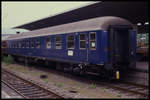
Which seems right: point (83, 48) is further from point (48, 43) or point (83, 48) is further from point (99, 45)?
point (48, 43)

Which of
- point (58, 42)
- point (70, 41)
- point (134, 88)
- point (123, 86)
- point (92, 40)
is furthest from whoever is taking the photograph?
point (58, 42)

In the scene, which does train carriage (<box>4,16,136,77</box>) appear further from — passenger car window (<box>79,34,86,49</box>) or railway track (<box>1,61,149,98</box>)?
railway track (<box>1,61,149,98</box>)

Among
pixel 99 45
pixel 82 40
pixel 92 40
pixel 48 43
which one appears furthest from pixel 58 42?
pixel 99 45

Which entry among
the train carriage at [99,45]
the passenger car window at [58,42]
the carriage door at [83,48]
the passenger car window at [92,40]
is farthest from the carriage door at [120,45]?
the passenger car window at [58,42]

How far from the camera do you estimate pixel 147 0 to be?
44.5 ft

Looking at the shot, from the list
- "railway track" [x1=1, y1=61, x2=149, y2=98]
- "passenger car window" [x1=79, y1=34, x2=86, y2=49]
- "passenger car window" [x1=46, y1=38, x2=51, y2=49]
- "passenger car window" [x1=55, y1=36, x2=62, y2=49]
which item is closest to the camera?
"railway track" [x1=1, y1=61, x2=149, y2=98]

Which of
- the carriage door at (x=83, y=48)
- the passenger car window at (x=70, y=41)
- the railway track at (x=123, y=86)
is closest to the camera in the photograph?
the railway track at (x=123, y=86)

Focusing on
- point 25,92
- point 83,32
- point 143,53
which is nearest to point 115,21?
point 83,32

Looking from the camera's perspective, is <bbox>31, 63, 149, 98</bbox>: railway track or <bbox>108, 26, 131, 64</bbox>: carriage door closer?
<bbox>31, 63, 149, 98</bbox>: railway track

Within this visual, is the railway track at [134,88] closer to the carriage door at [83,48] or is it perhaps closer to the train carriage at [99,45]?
the train carriage at [99,45]

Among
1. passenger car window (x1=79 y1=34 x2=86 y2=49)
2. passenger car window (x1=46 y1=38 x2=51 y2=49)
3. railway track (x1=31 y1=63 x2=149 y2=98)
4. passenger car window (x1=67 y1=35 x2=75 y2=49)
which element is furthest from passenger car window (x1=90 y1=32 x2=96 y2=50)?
passenger car window (x1=46 y1=38 x2=51 y2=49)

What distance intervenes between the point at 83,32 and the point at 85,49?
0.91 meters

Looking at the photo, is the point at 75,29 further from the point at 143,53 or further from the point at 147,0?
the point at 143,53

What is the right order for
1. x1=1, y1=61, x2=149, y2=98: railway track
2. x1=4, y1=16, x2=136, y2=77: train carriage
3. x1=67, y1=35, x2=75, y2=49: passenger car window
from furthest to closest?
x1=67, y1=35, x2=75, y2=49: passenger car window < x1=4, y1=16, x2=136, y2=77: train carriage < x1=1, y1=61, x2=149, y2=98: railway track
